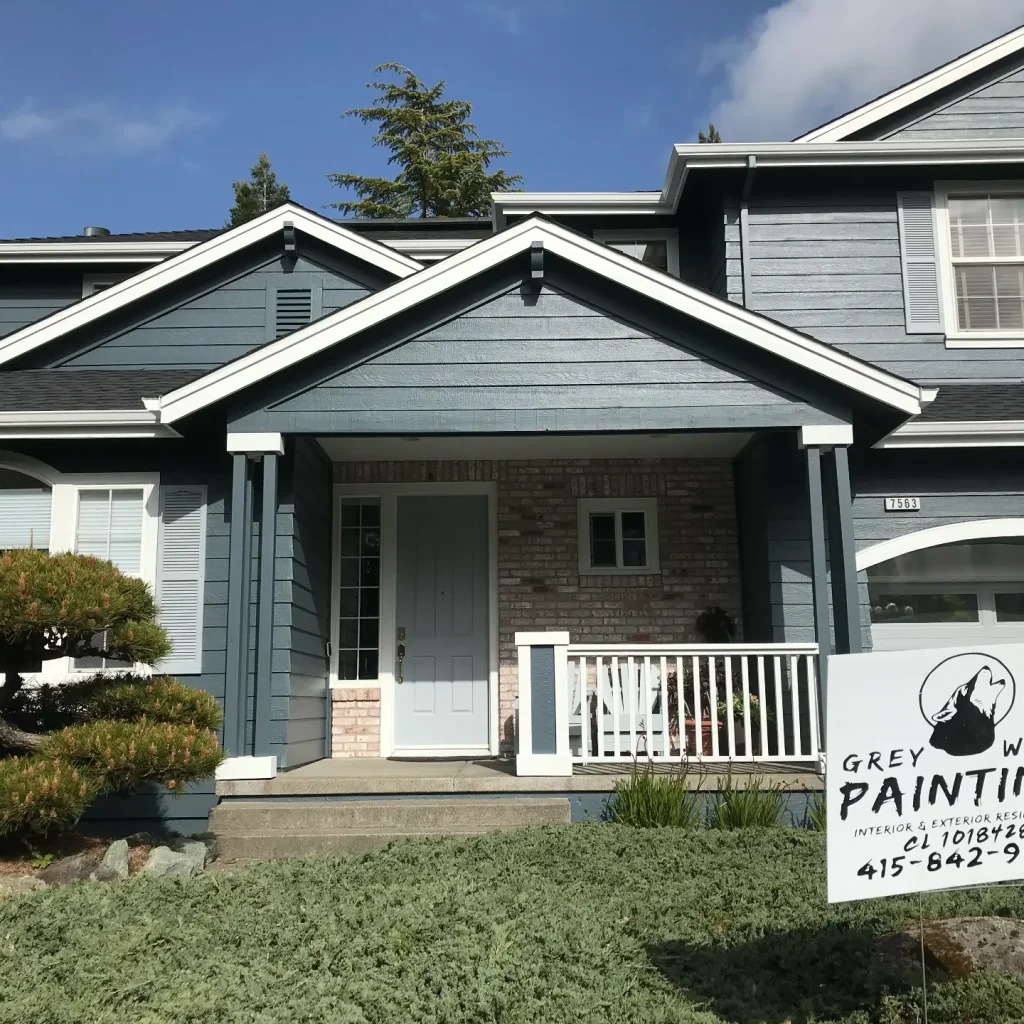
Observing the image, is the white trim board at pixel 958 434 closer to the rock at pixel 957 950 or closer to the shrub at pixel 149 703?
the rock at pixel 957 950

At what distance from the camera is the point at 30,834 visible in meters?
5.57

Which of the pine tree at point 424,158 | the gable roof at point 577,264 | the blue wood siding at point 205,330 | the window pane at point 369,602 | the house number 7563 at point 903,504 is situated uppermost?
the pine tree at point 424,158

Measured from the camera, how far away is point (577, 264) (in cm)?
703

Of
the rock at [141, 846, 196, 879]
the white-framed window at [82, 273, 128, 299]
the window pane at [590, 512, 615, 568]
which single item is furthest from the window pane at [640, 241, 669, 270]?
the rock at [141, 846, 196, 879]

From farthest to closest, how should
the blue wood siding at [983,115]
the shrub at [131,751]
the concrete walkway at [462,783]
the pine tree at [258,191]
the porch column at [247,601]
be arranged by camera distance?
the pine tree at [258,191] < the blue wood siding at [983,115] < the porch column at [247,601] < the concrete walkway at [462,783] < the shrub at [131,751]

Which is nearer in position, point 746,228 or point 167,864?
point 167,864

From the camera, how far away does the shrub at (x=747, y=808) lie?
5.98m

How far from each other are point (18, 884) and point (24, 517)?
355cm

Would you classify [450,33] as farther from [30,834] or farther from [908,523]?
[30,834]

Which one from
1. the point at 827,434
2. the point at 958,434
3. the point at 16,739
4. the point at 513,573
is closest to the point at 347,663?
the point at 513,573

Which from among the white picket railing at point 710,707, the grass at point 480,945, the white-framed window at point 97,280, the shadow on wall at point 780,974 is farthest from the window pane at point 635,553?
the white-framed window at point 97,280

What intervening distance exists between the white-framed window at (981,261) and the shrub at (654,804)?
5.10m

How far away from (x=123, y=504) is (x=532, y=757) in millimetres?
3748

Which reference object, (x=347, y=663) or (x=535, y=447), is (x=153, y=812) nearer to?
(x=347, y=663)
